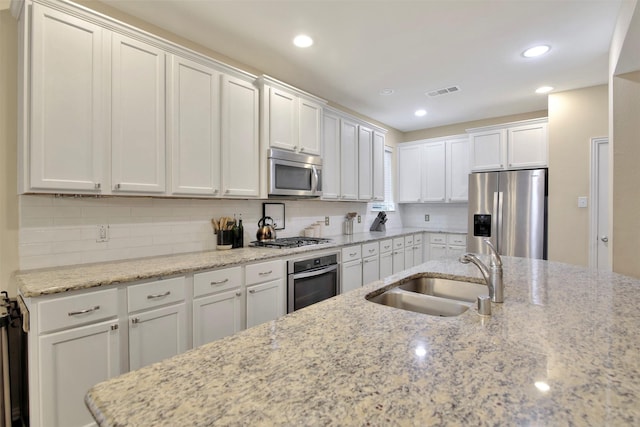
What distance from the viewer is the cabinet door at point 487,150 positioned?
4.46 meters

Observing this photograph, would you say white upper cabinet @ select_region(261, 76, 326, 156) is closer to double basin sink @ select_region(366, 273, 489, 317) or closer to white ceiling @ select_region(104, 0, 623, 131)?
white ceiling @ select_region(104, 0, 623, 131)

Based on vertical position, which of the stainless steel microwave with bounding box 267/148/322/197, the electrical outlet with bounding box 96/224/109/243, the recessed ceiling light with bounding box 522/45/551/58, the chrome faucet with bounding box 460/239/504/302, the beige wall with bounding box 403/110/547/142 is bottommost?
the chrome faucet with bounding box 460/239/504/302

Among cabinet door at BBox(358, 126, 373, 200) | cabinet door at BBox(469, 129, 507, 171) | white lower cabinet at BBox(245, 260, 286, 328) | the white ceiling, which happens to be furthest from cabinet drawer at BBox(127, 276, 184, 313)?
cabinet door at BBox(469, 129, 507, 171)

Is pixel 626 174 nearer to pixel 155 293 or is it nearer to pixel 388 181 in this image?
pixel 388 181

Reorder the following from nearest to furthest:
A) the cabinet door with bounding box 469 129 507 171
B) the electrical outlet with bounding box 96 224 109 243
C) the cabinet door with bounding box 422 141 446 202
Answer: the electrical outlet with bounding box 96 224 109 243
the cabinet door with bounding box 469 129 507 171
the cabinet door with bounding box 422 141 446 202

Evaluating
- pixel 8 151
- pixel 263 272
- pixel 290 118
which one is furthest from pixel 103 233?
pixel 290 118

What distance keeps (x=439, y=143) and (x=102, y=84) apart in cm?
463

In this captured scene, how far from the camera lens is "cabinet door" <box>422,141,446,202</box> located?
17.0ft

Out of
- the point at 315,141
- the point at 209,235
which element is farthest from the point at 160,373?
the point at 315,141

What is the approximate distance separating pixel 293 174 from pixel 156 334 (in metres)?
1.89

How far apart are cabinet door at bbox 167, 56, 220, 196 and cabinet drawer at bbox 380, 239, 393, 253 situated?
7.47 ft

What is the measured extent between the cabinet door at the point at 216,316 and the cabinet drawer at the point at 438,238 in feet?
11.9

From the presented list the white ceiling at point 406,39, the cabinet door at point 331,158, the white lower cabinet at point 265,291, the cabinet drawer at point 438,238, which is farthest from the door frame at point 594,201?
the white lower cabinet at point 265,291

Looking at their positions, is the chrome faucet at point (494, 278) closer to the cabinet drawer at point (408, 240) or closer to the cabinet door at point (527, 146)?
the cabinet drawer at point (408, 240)
